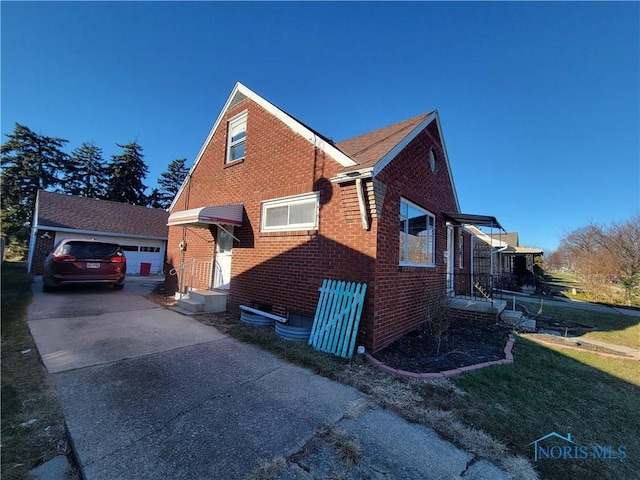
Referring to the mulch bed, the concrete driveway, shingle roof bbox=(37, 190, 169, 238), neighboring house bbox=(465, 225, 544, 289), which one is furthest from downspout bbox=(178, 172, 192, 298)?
shingle roof bbox=(37, 190, 169, 238)

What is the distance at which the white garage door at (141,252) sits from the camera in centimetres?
2006

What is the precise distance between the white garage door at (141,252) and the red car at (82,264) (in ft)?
37.9

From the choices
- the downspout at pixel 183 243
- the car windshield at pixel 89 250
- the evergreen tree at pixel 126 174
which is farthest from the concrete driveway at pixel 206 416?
the evergreen tree at pixel 126 174

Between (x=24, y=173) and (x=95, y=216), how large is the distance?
72.9 feet

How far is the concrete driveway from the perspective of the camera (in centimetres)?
227

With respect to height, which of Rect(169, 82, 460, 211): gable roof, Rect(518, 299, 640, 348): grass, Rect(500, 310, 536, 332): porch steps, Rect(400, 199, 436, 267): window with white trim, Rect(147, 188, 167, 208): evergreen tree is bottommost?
Rect(518, 299, 640, 348): grass

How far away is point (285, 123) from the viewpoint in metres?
7.14

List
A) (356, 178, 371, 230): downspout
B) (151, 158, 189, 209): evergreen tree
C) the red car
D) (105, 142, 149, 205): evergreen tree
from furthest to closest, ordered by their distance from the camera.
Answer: (151, 158, 189, 209): evergreen tree
(105, 142, 149, 205): evergreen tree
the red car
(356, 178, 371, 230): downspout

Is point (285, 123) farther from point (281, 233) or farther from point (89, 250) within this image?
point (89, 250)

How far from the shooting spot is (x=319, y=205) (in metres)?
6.01

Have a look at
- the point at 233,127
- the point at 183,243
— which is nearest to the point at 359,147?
the point at 233,127

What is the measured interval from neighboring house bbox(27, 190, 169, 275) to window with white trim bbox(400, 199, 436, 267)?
20.7 meters

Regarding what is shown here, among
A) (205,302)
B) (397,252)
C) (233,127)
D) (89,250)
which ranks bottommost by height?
(205,302)

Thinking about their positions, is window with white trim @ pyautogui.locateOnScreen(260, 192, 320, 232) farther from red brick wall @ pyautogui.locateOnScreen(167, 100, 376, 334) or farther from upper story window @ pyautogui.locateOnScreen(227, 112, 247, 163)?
upper story window @ pyautogui.locateOnScreen(227, 112, 247, 163)
